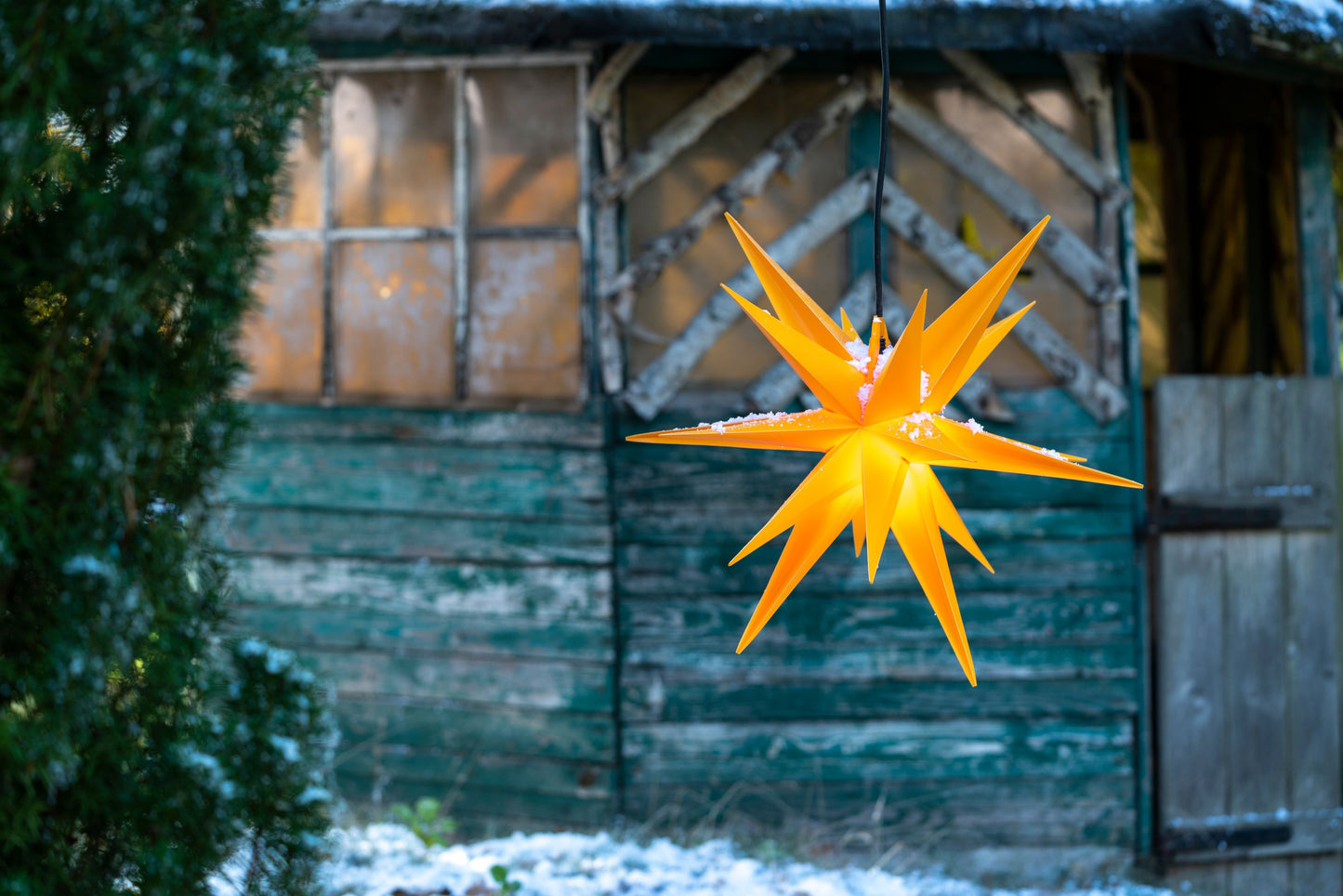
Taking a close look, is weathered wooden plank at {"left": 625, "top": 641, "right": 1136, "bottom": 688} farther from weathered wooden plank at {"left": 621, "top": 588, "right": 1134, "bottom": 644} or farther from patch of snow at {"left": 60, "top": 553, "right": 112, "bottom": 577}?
patch of snow at {"left": 60, "top": 553, "right": 112, "bottom": 577}

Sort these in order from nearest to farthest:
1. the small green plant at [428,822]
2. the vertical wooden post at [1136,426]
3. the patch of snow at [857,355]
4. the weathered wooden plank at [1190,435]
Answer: the patch of snow at [857,355], the small green plant at [428,822], the vertical wooden post at [1136,426], the weathered wooden plank at [1190,435]

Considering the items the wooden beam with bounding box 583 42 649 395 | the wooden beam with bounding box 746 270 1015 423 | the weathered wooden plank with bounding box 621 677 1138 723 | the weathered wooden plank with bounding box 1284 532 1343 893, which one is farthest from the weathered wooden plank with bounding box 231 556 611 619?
the weathered wooden plank with bounding box 1284 532 1343 893

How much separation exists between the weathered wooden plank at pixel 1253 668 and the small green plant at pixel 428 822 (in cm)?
307

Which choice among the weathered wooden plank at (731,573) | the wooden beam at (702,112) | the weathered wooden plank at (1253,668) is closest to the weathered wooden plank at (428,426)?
the weathered wooden plank at (731,573)

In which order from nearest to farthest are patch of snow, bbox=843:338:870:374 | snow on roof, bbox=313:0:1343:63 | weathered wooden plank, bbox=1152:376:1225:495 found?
patch of snow, bbox=843:338:870:374, snow on roof, bbox=313:0:1343:63, weathered wooden plank, bbox=1152:376:1225:495

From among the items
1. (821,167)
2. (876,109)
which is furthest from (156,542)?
(876,109)

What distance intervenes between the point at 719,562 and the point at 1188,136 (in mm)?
3683

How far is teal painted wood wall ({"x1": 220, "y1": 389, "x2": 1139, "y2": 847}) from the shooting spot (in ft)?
11.8

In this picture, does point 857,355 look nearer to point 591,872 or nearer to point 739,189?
point 739,189

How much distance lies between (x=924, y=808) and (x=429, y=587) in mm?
2082

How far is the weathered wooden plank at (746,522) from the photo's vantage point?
3.60m

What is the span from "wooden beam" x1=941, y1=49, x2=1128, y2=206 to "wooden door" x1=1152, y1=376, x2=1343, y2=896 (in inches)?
32.1

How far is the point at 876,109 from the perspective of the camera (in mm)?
3668

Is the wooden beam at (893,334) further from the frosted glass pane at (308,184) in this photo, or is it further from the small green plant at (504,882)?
the frosted glass pane at (308,184)
